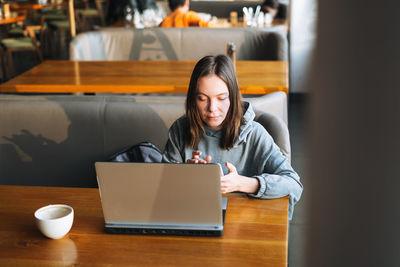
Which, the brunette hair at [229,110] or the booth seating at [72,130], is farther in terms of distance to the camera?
the booth seating at [72,130]

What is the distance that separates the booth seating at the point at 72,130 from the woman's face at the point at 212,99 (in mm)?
510

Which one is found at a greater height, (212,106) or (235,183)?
(212,106)

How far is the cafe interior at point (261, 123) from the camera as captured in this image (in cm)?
8

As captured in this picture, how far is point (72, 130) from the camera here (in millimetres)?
2156

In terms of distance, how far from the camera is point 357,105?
0.08 metres

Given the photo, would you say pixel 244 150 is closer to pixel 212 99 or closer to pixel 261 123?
pixel 212 99

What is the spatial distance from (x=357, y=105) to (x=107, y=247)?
116 cm

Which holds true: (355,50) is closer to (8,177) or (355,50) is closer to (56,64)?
(8,177)

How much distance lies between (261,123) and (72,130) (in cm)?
84

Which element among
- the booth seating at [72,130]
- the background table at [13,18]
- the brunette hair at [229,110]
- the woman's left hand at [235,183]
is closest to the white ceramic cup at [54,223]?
the woman's left hand at [235,183]

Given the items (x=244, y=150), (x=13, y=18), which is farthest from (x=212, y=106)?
(x=13, y=18)

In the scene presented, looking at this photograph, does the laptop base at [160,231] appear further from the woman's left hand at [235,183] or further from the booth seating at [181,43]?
the booth seating at [181,43]

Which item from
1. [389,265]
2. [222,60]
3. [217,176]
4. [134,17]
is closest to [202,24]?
[134,17]

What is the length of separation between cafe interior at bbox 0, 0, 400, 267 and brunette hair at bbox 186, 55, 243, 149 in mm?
189
